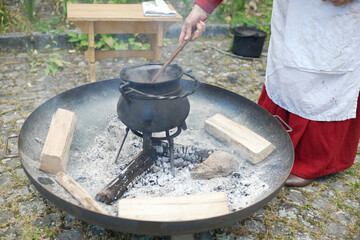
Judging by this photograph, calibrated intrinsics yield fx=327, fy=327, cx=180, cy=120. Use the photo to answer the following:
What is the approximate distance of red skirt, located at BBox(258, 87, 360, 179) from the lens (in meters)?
2.79

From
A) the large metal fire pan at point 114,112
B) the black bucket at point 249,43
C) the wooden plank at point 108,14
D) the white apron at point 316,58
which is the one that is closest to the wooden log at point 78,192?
the large metal fire pan at point 114,112

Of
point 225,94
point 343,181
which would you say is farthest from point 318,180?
point 225,94

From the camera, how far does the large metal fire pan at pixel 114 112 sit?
72.3 inches

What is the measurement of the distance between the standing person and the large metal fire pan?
0.91 ft

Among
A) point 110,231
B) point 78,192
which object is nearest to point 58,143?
point 78,192

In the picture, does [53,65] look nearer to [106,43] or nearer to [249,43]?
[106,43]

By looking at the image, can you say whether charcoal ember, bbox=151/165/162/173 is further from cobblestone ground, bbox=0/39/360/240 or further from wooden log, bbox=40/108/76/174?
wooden log, bbox=40/108/76/174

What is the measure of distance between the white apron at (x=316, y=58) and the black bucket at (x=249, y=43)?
2623 mm

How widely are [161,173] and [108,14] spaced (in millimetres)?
2382


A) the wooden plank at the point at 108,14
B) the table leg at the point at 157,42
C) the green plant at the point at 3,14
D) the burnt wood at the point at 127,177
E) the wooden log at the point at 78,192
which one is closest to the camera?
the wooden log at the point at 78,192

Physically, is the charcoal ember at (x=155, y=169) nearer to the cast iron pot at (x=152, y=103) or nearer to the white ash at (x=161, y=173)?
the white ash at (x=161, y=173)

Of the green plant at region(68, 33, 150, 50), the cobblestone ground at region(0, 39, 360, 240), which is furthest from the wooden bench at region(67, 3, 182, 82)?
the green plant at region(68, 33, 150, 50)

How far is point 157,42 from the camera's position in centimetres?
434

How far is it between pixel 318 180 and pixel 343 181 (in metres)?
0.23
